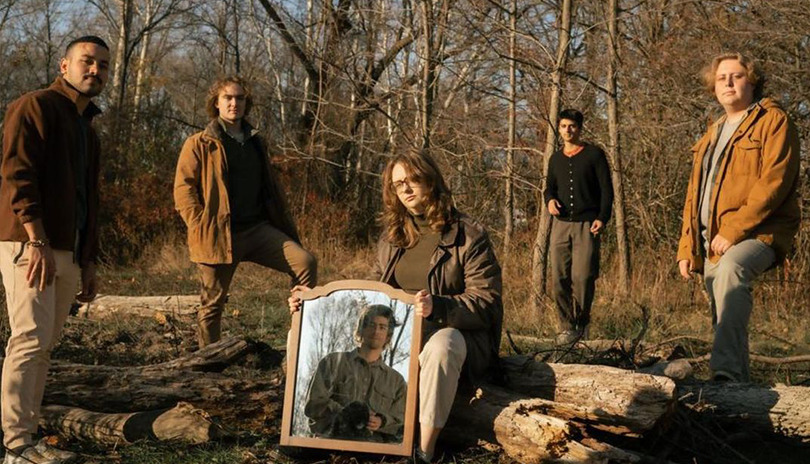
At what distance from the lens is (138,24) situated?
38844 millimetres

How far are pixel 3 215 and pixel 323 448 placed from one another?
189 cm

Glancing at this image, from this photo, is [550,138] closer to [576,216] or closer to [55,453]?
[576,216]

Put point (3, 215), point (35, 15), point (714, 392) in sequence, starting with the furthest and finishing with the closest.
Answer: point (35, 15) → point (714, 392) → point (3, 215)

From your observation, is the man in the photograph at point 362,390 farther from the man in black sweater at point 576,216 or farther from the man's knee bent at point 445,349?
the man in black sweater at point 576,216

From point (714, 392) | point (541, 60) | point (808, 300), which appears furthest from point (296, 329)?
point (808, 300)

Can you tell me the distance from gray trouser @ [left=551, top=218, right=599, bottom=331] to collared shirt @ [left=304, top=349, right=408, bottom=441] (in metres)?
4.12

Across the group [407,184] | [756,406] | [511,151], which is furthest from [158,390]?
[511,151]

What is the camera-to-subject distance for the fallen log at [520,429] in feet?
14.5

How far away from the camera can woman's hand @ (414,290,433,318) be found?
4598 mm

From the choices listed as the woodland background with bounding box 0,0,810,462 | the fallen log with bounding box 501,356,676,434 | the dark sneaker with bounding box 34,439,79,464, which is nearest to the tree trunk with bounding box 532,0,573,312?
the woodland background with bounding box 0,0,810,462

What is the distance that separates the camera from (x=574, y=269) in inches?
338

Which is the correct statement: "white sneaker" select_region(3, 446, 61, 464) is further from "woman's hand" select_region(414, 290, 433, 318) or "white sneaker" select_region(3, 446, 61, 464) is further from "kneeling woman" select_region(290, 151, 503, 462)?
"woman's hand" select_region(414, 290, 433, 318)

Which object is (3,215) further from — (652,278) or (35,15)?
(35,15)

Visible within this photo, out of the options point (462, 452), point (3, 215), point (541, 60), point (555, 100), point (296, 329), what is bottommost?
point (462, 452)
